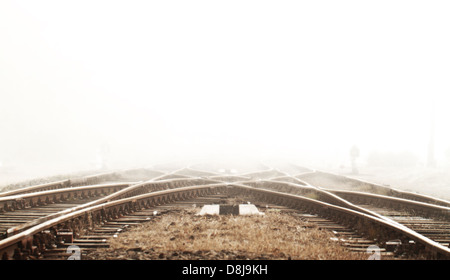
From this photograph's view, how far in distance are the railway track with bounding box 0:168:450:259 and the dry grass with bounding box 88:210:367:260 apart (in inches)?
16.7

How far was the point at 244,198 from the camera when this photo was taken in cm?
1109

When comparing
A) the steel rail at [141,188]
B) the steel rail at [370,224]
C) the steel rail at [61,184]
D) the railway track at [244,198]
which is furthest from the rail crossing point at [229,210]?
the steel rail at [61,184]

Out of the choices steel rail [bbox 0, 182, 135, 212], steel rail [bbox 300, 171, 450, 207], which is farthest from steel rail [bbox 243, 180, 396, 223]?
steel rail [bbox 0, 182, 135, 212]

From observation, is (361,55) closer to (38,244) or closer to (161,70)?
(38,244)

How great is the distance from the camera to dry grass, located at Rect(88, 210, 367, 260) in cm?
495

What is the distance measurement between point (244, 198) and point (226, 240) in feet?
18.1

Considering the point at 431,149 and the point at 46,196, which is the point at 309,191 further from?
the point at 431,149

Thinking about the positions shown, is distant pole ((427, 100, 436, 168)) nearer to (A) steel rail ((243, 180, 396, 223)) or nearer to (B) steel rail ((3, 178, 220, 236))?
(A) steel rail ((243, 180, 396, 223))

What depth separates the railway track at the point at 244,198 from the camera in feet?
17.1

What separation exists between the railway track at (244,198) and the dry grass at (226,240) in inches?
16.7

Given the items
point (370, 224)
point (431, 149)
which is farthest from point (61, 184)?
point (431, 149)

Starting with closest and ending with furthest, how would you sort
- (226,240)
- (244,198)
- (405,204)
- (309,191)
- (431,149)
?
(226,240) < (405,204) < (244,198) < (309,191) < (431,149)

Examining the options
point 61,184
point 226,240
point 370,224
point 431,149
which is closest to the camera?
point 226,240
